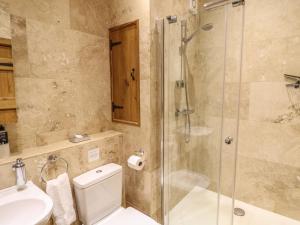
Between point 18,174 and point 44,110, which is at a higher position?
point 44,110

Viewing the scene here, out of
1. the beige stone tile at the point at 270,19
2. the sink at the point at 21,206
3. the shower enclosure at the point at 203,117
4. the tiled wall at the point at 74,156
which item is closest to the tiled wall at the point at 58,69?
the tiled wall at the point at 74,156

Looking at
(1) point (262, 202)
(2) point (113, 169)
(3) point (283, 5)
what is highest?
(3) point (283, 5)

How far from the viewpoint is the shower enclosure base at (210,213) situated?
1.75 meters

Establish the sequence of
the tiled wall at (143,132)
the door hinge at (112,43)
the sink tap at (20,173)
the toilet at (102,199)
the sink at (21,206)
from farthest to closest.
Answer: the door hinge at (112,43) < the tiled wall at (143,132) < the toilet at (102,199) < the sink tap at (20,173) < the sink at (21,206)

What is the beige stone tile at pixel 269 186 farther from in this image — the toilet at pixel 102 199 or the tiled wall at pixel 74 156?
the tiled wall at pixel 74 156

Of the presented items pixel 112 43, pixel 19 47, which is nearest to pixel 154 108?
pixel 112 43

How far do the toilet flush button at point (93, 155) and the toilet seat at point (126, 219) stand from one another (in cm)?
50

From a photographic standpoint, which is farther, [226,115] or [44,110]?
[226,115]

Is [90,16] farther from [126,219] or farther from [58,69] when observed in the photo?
[126,219]

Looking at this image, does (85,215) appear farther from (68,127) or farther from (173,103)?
(173,103)

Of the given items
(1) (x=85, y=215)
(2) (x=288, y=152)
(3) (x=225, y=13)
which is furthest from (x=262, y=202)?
(3) (x=225, y=13)

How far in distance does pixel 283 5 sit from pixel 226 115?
115 centimetres

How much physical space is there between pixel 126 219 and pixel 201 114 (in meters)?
1.20

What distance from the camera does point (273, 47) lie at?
5.81 ft
